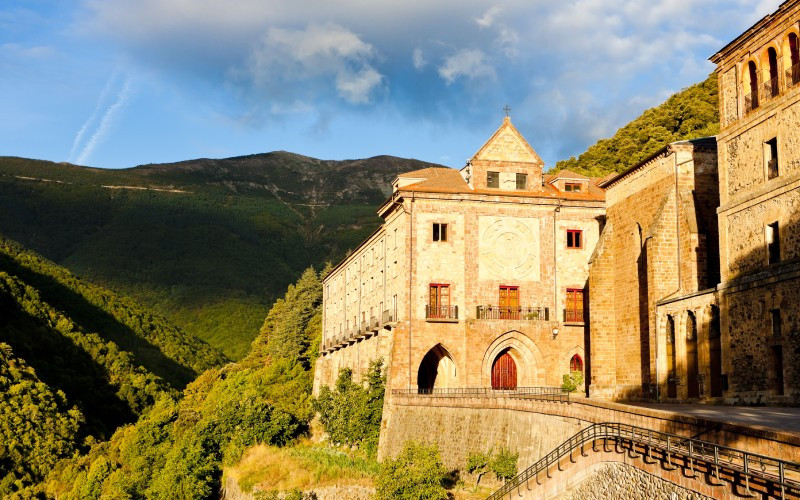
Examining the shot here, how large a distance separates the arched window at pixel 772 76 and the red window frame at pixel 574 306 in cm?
1865

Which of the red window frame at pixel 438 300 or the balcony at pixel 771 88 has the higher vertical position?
the balcony at pixel 771 88

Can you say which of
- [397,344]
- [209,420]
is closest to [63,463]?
[209,420]

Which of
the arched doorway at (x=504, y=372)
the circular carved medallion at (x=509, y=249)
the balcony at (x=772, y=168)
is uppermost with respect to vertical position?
the balcony at (x=772, y=168)

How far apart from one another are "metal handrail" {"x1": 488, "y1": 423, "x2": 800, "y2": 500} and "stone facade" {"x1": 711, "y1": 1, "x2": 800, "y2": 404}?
373 inches

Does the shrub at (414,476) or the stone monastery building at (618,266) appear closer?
the shrub at (414,476)

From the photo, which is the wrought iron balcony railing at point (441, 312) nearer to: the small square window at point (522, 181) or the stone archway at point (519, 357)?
the stone archway at point (519, 357)

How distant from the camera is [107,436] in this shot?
92.4 meters

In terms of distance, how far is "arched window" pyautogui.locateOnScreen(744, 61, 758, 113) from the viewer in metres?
36.9

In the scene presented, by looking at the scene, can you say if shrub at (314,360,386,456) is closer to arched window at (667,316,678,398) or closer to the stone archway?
the stone archway

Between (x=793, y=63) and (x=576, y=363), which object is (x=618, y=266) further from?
(x=793, y=63)

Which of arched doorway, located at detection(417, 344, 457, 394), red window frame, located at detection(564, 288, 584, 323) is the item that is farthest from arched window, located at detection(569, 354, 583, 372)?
arched doorway, located at detection(417, 344, 457, 394)

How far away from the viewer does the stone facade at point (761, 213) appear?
33562mm

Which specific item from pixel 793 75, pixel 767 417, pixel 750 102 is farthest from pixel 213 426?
pixel 767 417

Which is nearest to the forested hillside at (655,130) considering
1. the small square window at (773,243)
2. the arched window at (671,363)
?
the arched window at (671,363)
